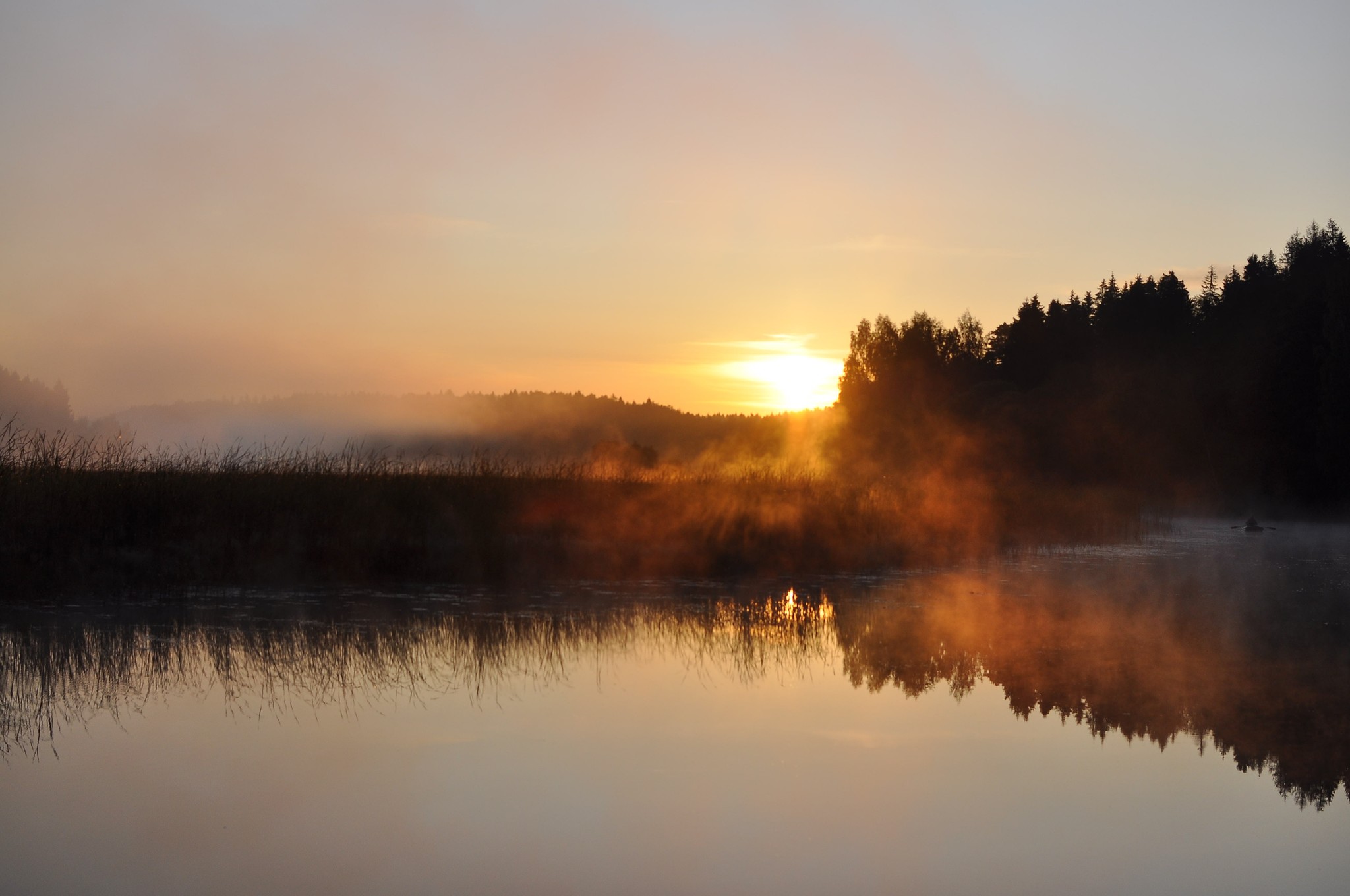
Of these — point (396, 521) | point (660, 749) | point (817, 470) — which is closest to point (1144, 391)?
point (817, 470)

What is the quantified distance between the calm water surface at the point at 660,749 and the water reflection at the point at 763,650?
0.05 meters

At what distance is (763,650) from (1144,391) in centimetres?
4738

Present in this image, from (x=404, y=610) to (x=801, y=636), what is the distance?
4420 mm

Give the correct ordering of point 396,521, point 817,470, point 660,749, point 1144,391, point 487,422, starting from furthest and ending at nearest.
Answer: point 487,422 < point 1144,391 < point 817,470 < point 396,521 < point 660,749

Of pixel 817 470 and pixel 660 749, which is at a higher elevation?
pixel 817 470

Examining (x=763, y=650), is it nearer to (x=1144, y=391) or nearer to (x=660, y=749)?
(x=660, y=749)

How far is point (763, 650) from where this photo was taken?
35.9ft

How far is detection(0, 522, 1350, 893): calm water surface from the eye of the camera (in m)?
5.21

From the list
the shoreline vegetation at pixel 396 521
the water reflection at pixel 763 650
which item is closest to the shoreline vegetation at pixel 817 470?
the shoreline vegetation at pixel 396 521

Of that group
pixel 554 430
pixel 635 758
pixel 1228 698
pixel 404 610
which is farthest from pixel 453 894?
pixel 554 430

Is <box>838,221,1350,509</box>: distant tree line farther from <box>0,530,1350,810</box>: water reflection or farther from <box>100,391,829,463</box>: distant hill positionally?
<box>0,530,1350,810</box>: water reflection

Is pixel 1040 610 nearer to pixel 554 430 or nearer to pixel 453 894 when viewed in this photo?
pixel 453 894

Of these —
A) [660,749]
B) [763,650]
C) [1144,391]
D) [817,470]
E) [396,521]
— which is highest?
[1144,391]

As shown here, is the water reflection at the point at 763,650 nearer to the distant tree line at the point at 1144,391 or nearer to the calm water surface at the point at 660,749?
the calm water surface at the point at 660,749
